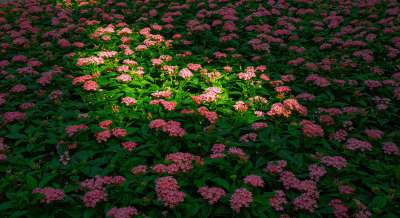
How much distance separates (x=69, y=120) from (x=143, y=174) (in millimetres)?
1682

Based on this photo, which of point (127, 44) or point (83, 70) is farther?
point (127, 44)

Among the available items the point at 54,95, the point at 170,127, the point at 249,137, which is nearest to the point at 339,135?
the point at 249,137

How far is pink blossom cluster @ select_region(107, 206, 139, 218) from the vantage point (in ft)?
7.57

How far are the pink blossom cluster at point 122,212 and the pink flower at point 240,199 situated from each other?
0.87 meters

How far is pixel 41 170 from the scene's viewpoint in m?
2.90

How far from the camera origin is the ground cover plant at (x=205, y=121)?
2.58m

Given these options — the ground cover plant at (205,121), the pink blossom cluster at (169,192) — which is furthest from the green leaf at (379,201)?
the pink blossom cluster at (169,192)

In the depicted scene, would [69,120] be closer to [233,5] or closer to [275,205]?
[275,205]

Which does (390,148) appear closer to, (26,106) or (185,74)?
(185,74)

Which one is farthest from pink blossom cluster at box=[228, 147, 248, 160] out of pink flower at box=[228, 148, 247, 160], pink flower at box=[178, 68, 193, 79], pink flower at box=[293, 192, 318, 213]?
pink flower at box=[178, 68, 193, 79]

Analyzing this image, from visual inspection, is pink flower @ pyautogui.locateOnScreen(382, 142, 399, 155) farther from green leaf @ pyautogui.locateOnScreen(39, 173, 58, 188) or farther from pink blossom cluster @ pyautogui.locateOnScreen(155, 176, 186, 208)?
green leaf @ pyautogui.locateOnScreen(39, 173, 58, 188)

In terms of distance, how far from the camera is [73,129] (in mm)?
3271

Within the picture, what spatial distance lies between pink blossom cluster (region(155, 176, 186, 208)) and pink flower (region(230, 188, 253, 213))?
0.45 metres

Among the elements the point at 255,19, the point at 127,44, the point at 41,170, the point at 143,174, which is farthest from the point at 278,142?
the point at 255,19
